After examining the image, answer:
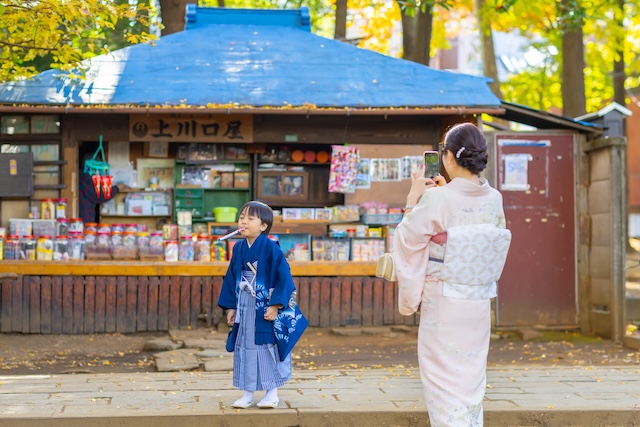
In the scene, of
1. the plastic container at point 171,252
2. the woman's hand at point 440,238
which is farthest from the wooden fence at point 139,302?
the woman's hand at point 440,238

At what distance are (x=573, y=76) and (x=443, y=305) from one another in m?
14.9

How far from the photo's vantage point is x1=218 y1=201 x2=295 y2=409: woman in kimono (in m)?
7.09

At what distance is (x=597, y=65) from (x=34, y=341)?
72.3 ft

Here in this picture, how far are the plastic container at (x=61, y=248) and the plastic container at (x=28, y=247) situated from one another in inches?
10.8

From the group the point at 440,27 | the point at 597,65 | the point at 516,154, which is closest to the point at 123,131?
the point at 516,154

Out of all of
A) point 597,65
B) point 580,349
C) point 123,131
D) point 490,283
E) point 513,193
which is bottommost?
point 580,349

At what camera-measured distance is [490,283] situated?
5.63 metres

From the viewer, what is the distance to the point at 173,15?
58.5 feet

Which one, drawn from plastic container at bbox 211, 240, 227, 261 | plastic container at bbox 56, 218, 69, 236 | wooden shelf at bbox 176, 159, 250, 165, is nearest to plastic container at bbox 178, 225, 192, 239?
plastic container at bbox 211, 240, 227, 261

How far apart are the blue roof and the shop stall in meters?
0.04

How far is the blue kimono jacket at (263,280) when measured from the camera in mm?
7109

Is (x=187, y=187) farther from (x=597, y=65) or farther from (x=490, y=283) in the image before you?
(x=597, y=65)

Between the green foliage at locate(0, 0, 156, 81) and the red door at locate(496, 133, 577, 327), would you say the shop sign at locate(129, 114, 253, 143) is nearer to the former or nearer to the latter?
the green foliage at locate(0, 0, 156, 81)

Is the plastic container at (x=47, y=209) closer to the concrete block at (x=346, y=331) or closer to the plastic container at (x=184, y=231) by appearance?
the plastic container at (x=184, y=231)
